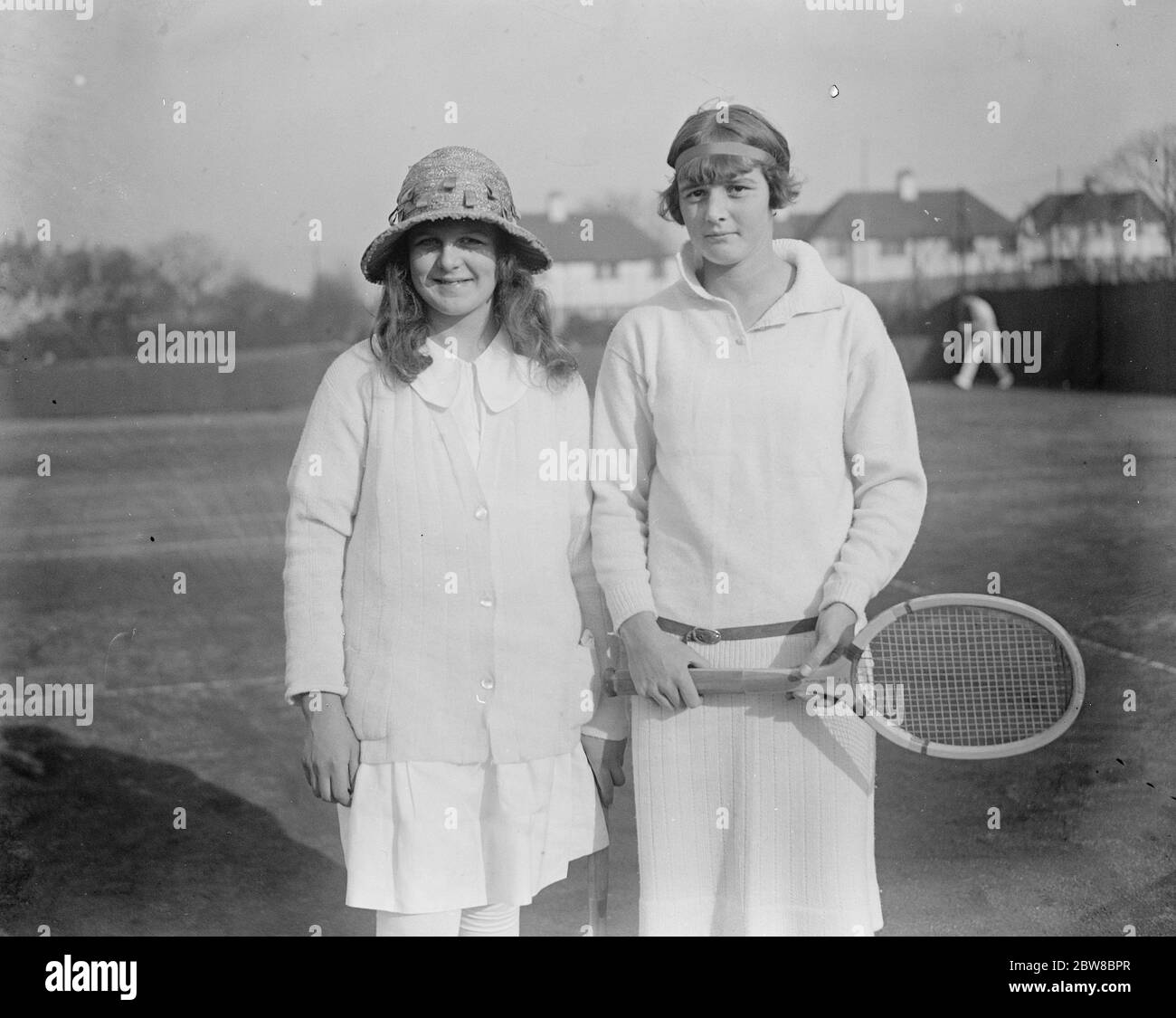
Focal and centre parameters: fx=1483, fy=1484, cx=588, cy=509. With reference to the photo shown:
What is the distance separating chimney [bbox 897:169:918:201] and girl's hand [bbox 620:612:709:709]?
44.9 inches

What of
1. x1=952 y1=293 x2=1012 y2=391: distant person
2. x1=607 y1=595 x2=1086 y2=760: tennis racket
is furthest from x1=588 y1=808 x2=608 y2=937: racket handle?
x1=952 y1=293 x2=1012 y2=391: distant person

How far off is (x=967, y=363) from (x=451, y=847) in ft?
5.08

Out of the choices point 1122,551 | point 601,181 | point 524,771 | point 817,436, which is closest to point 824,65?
point 601,181

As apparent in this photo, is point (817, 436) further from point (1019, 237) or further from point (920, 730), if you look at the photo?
point (1019, 237)

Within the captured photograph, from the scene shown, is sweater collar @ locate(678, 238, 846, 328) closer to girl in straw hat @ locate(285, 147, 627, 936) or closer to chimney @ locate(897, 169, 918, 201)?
girl in straw hat @ locate(285, 147, 627, 936)

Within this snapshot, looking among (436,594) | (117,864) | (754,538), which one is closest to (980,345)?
(754,538)

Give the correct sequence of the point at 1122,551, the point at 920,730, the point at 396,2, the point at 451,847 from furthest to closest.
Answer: the point at 1122,551
the point at 396,2
the point at 920,730
the point at 451,847

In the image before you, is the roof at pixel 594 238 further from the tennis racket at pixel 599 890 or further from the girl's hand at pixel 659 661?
the tennis racket at pixel 599 890

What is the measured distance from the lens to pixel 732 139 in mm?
2512

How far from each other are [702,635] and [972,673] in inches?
22.1

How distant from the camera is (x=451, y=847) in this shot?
2.47 m

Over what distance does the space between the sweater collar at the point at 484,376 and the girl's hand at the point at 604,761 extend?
0.62 metres

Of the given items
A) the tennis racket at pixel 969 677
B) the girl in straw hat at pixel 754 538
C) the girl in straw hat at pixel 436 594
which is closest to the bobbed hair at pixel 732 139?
the girl in straw hat at pixel 754 538

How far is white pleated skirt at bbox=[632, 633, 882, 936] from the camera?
2529 mm
